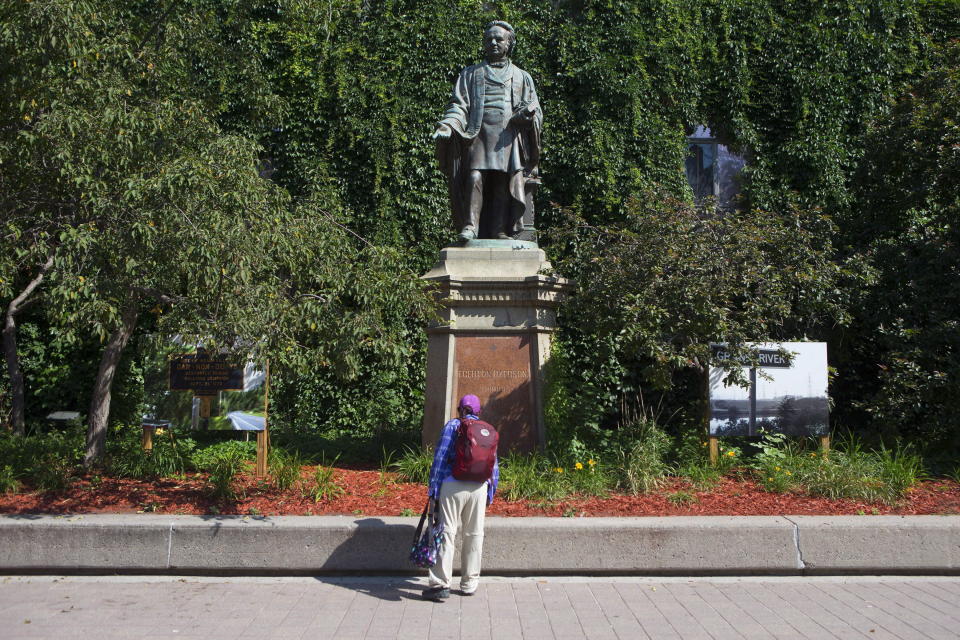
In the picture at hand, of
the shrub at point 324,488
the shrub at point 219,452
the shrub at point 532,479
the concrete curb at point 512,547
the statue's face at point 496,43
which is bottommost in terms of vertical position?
the concrete curb at point 512,547

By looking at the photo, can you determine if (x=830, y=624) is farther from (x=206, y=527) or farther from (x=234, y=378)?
(x=234, y=378)

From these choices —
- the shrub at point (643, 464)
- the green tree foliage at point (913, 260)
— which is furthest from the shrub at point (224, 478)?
the green tree foliage at point (913, 260)

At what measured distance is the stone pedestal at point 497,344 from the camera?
27.8ft

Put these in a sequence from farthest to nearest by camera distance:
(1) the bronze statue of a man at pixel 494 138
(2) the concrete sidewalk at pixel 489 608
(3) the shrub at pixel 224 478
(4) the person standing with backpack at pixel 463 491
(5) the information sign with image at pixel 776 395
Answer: (1) the bronze statue of a man at pixel 494 138, (5) the information sign with image at pixel 776 395, (3) the shrub at pixel 224 478, (4) the person standing with backpack at pixel 463 491, (2) the concrete sidewalk at pixel 489 608

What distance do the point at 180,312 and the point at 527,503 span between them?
3633 millimetres

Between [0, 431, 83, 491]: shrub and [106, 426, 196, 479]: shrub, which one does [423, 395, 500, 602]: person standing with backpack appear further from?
[0, 431, 83, 491]: shrub

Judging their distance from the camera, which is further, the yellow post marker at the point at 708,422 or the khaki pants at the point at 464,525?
the yellow post marker at the point at 708,422

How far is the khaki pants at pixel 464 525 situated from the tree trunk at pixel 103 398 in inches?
176

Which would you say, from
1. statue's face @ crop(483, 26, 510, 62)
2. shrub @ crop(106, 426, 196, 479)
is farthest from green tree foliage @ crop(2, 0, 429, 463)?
statue's face @ crop(483, 26, 510, 62)

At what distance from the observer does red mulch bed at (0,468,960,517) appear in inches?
271

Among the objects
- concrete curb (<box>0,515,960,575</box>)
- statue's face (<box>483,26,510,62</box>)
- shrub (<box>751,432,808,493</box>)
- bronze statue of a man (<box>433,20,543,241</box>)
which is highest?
statue's face (<box>483,26,510,62</box>)

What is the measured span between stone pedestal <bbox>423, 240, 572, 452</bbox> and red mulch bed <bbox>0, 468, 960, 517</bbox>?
4.17ft

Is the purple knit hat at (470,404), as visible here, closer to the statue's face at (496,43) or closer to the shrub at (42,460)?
the shrub at (42,460)

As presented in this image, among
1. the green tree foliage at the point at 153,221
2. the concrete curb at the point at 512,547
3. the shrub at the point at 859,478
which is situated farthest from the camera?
the shrub at the point at 859,478
